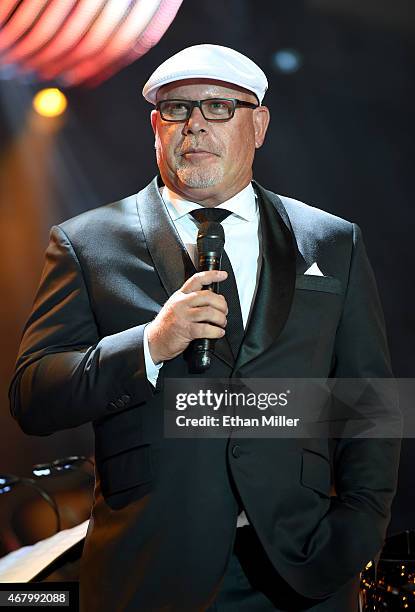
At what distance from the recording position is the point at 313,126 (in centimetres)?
337

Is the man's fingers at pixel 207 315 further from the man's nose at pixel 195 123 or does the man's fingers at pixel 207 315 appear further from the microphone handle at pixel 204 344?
the man's nose at pixel 195 123

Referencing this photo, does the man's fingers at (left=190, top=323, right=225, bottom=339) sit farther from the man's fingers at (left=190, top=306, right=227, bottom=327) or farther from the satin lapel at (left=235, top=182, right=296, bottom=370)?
the satin lapel at (left=235, top=182, right=296, bottom=370)

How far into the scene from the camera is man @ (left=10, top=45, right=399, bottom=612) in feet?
5.44

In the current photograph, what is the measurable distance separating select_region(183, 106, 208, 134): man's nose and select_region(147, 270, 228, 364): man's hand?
433 mm

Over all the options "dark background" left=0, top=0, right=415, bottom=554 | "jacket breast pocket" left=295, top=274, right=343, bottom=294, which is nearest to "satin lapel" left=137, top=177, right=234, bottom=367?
"jacket breast pocket" left=295, top=274, right=343, bottom=294

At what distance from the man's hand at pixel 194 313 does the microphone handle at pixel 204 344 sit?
0.02 metres

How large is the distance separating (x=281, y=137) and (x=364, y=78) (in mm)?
373

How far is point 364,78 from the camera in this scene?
130 inches

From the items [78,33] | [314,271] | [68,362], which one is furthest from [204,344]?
[78,33]

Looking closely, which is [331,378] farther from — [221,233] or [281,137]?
[281,137]

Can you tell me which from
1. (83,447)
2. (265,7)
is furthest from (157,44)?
(83,447)

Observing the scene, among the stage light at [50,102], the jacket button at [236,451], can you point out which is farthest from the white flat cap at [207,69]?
the stage light at [50,102]

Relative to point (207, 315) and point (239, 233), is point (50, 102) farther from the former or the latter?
point (207, 315)
